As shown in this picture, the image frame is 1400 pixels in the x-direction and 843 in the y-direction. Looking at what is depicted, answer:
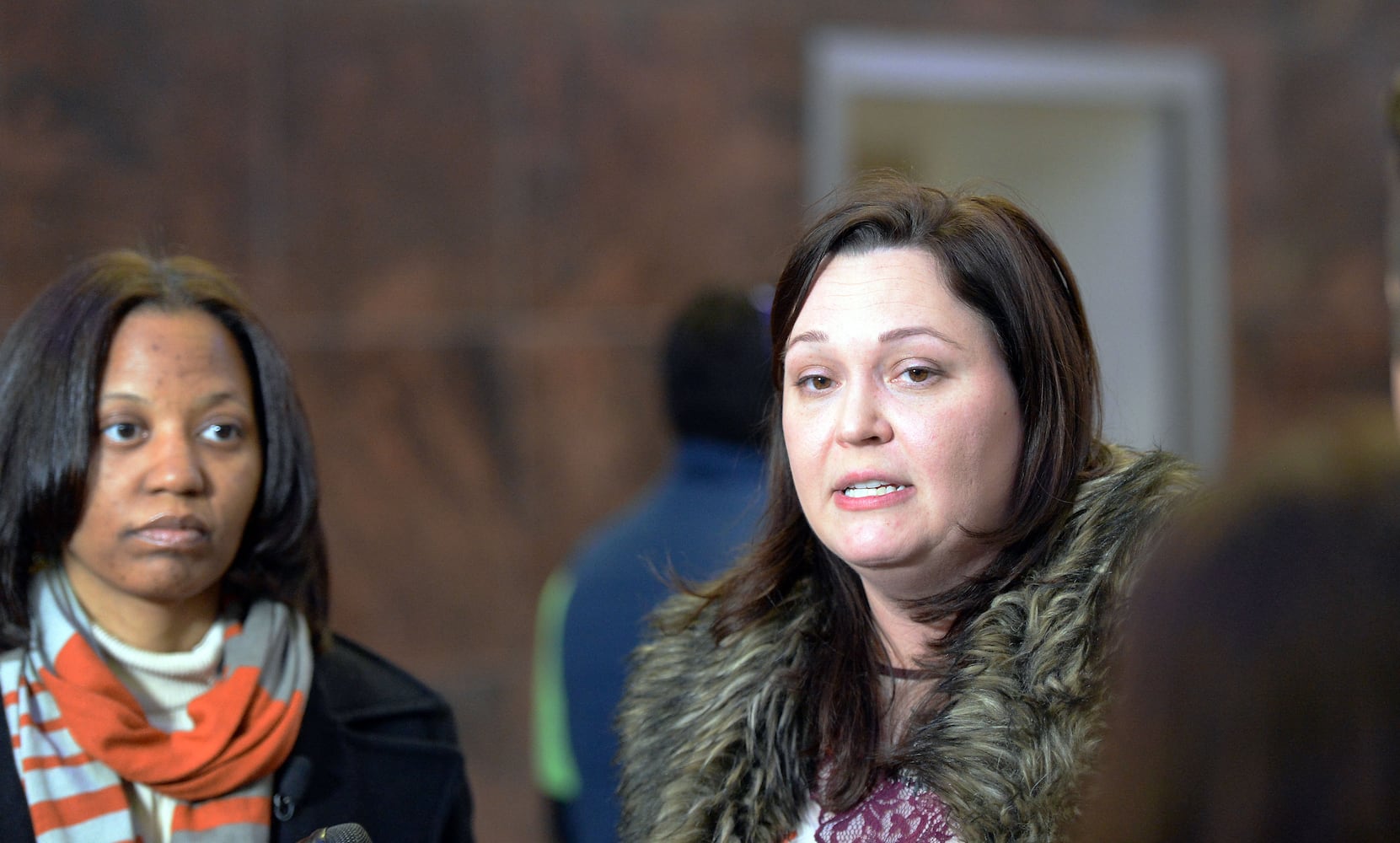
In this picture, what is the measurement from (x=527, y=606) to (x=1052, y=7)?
3.06m

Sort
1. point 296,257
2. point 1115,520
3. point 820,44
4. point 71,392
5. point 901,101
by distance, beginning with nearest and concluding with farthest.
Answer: point 1115,520 < point 71,392 < point 296,257 < point 820,44 < point 901,101

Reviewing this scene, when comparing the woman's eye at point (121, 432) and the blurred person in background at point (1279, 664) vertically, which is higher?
the woman's eye at point (121, 432)

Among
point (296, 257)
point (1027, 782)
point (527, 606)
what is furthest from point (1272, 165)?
Answer: point (1027, 782)

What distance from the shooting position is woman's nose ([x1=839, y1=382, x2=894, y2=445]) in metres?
1.71

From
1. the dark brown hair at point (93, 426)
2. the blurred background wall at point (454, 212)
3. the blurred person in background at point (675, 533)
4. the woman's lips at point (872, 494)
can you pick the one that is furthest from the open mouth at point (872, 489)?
Result: the blurred background wall at point (454, 212)

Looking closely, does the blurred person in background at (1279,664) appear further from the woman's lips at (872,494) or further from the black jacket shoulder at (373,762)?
the black jacket shoulder at (373,762)

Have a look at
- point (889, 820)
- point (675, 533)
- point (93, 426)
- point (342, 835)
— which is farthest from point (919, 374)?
point (675, 533)

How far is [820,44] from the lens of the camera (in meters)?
5.16

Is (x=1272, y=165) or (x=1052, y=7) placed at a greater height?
(x=1052, y=7)

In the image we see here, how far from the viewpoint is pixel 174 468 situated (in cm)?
202

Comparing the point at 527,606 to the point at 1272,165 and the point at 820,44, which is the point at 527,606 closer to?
the point at 820,44

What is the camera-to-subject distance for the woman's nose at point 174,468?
2.02 meters

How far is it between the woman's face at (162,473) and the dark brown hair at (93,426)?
27 millimetres

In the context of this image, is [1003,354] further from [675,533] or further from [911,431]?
[675,533]
